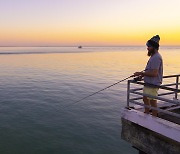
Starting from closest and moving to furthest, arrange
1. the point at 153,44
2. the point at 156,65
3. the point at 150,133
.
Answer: the point at 156,65
the point at 153,44
the point at 150,133

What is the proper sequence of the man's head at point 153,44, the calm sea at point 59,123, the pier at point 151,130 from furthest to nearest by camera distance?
the calm sea at point 59,123 → the man's head at point 153,44 → the pier at point 151,130

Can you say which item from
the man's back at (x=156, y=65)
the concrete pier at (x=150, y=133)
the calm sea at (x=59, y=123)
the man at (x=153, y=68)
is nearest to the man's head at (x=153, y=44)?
the man at (x=153, y=68)

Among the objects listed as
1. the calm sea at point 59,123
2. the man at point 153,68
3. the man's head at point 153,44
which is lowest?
the calm sea at point 59,123

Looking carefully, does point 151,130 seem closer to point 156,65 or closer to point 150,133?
point 150,133

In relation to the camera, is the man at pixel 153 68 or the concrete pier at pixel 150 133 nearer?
the concrete pier at pixel 150 133

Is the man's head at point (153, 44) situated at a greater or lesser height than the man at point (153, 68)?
greater

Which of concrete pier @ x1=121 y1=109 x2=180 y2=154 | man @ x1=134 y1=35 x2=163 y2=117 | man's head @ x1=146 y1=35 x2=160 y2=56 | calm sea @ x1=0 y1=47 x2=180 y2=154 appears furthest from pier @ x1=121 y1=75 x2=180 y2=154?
calm sea @ x1=0 y1=47 x2=180 y2=154

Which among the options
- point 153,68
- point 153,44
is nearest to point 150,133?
point 153,68

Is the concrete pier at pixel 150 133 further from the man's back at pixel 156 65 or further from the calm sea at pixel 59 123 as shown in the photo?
the calm sea at pixel 59 123

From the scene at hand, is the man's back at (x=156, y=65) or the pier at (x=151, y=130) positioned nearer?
the pier at (x=151, y=130)

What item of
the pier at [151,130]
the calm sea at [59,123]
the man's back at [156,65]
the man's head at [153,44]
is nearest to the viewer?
the pier at [151,130]

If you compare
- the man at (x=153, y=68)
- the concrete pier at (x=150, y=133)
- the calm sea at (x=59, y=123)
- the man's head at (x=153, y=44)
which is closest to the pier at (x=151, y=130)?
the concrete pier at (x=150, y=133)

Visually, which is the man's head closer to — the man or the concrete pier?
the man

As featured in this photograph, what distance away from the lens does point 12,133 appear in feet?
38.0
